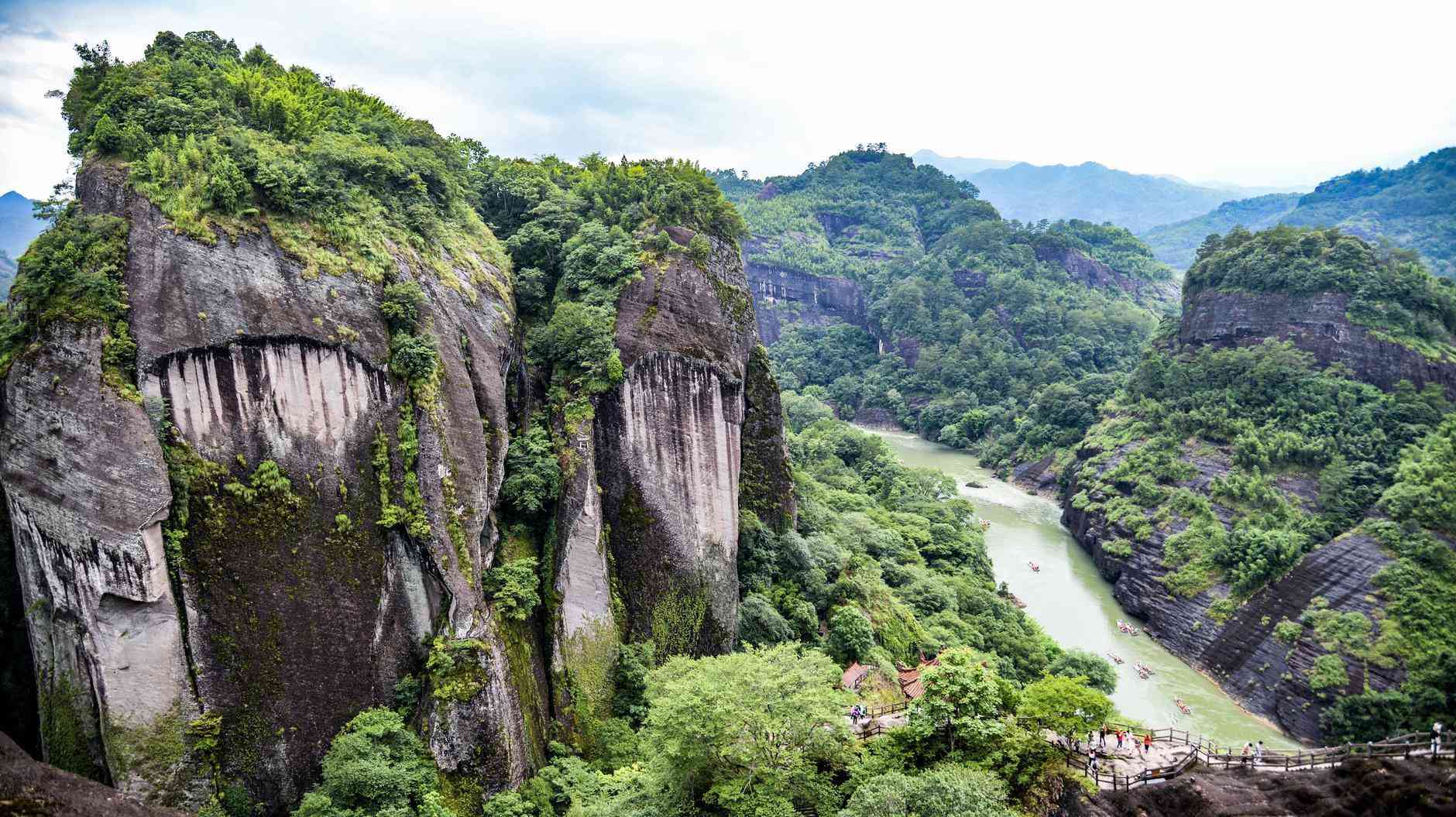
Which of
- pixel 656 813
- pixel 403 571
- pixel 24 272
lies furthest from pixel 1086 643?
pixel 24 272

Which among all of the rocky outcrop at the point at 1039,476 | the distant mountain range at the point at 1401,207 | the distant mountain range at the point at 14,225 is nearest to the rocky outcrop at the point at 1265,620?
the rocky outcrop at the point at 1039,476

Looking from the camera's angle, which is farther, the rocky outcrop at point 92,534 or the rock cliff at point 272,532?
the rock cliff at point 272,532

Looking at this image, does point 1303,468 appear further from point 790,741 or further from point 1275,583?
point 790,741

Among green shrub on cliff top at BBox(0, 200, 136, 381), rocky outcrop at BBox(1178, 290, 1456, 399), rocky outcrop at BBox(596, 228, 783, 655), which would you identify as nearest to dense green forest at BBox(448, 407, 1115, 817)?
rocky outcrop at BBox(596, 228, 783, 655)

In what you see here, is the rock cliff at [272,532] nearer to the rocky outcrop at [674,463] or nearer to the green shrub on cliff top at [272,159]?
the green shrub on cliff top at [272,159]

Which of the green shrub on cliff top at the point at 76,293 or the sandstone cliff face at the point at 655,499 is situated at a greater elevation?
the green shrub on cliff top at the point at 76,293

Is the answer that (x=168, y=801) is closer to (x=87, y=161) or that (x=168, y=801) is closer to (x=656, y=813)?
(x=656, y=813)
